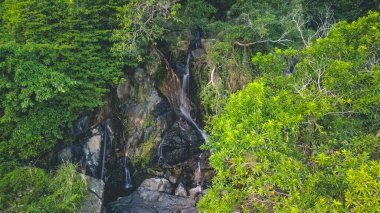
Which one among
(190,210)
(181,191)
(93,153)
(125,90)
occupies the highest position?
(125,90)

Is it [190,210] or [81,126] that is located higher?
[81,126]

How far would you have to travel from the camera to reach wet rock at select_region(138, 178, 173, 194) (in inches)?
497

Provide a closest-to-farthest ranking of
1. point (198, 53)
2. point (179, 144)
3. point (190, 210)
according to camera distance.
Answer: point (190, 210), point (179, 144), point (198, 53)

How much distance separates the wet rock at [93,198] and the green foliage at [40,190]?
266mm

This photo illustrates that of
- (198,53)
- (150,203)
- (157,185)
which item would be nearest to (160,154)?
(157,185)

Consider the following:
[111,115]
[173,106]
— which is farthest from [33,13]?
[173,106]

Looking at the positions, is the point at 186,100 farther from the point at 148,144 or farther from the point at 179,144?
the point at 148,144

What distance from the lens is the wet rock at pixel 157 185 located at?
1263 cm

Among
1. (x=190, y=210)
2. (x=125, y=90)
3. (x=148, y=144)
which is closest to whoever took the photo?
(x=190, y=210)

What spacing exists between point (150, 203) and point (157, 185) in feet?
3.03

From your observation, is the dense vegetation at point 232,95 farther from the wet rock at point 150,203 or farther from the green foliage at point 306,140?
the wet rock at point 150,203

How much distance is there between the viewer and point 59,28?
1212 cm

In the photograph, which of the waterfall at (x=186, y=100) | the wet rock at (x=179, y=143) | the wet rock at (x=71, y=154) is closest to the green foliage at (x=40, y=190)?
the wet rock at (x=71, y=154)

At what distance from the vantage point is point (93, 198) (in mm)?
10492
